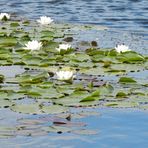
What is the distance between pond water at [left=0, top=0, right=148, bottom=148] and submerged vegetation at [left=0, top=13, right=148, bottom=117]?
7.4 inches

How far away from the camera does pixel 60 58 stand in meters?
6.22

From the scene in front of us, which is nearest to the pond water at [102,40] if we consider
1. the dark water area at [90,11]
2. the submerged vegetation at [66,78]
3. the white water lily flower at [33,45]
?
the dark water area at [90,11]

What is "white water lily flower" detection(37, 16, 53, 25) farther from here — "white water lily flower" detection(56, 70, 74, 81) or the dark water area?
"white water lily flower" detection(56, 70, 74, 81)

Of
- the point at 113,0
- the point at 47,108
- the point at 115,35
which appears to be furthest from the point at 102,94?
the point at 113,0

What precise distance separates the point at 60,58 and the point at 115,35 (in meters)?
3.12

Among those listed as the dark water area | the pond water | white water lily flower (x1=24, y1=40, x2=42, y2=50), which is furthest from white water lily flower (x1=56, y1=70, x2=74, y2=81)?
the dark water area

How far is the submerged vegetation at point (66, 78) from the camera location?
447 cm

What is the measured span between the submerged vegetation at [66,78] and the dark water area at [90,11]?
3822 millimetres

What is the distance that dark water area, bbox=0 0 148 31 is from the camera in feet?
36.3

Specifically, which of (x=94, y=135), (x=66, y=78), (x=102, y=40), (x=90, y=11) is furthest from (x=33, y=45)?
(x=90, y=11)

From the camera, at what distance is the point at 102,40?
8383 millimetres

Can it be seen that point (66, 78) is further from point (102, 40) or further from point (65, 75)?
point (102, 40)

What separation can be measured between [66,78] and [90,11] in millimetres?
7691

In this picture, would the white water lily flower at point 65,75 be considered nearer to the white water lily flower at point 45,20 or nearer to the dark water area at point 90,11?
the white water lily flower at point 45,20
